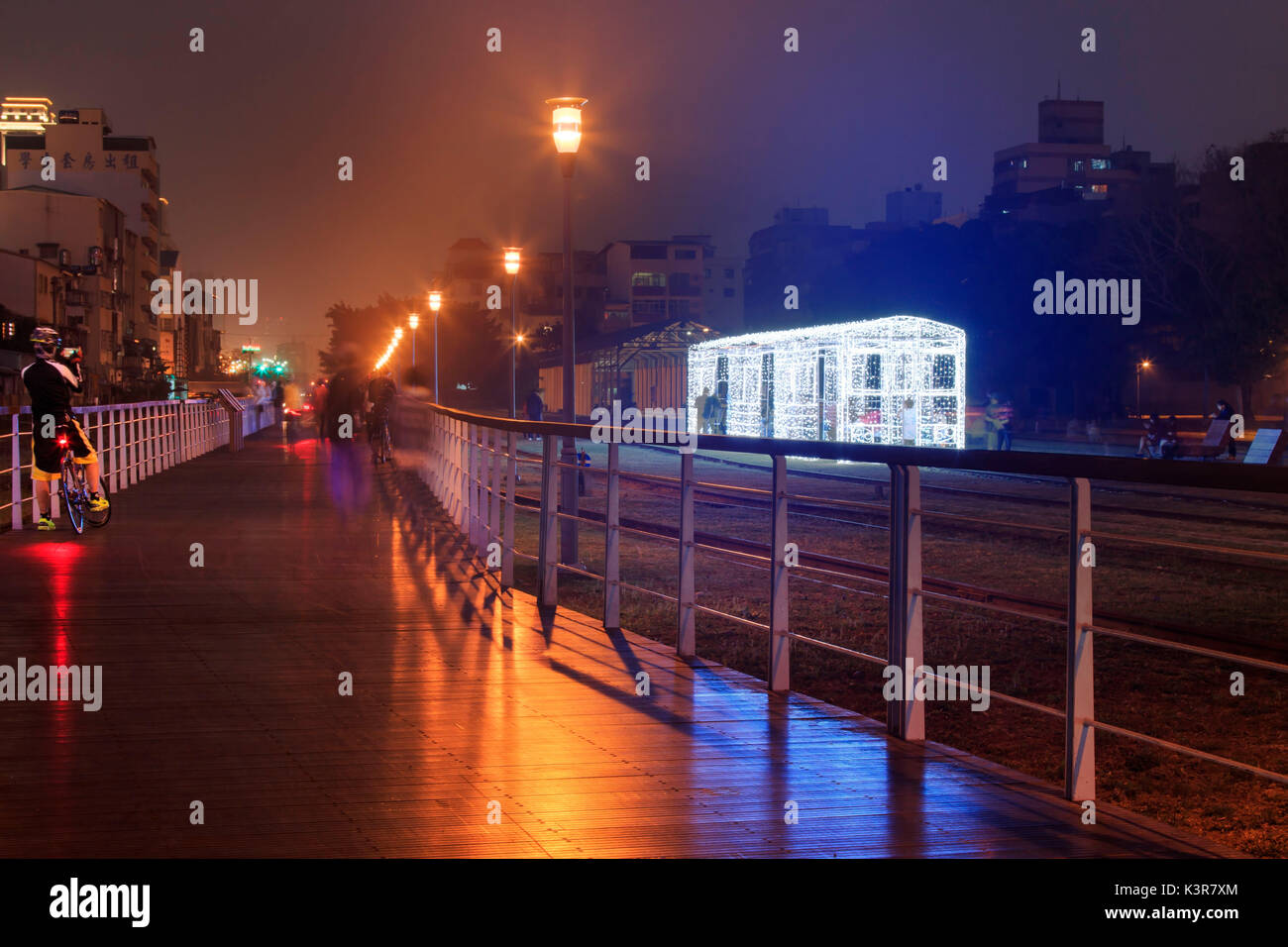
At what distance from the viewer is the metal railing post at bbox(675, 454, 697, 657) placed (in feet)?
23.3

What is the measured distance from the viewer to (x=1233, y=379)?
4700cm

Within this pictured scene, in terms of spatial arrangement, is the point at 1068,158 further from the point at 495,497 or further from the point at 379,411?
the point at 495,497

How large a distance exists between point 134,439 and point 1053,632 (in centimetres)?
1540

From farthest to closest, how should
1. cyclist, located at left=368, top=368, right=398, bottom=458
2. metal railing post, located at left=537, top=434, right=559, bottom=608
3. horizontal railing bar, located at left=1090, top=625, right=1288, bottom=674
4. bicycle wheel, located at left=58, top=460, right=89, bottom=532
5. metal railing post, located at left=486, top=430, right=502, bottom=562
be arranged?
cyclist, located at left=368, top=368, right=398, bottom=458 < bicycle wheel, located at left=58, top=460, right=89, bottom=532 < metal railing post, located at left=486, top=430, right=502, bottom=562 < metal railing post, located at left=537, top=434, right=559, bottom=608 < horizontal railing bar, located at left=1090, top=625, right=1288, bottom=674

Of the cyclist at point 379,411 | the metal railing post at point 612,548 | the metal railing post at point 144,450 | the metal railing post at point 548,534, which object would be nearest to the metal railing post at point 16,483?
the metal railing post at point 548,534

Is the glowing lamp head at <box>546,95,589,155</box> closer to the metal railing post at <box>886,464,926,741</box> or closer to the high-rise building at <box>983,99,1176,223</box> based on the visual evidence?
the metal railing post at <box>886,464,926,741</box>

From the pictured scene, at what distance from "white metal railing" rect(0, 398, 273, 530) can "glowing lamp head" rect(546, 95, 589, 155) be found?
5968mm

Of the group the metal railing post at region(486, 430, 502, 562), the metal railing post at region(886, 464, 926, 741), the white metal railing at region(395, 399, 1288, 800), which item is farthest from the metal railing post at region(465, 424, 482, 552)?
the metal railing post at region(886, 464, 926, 741)

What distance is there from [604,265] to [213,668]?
116285 mm

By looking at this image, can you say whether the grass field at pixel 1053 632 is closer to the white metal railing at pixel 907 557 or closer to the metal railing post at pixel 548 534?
the white metal railing at pixel 907 557

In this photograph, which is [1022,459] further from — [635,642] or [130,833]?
[635,642]

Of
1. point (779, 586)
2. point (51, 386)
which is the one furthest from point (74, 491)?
point (779, 586)

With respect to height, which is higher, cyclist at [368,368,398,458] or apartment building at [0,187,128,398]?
apartment building at [0,187,128,398]

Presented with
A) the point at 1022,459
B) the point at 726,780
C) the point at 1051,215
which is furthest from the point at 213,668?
the point at 1051,215
